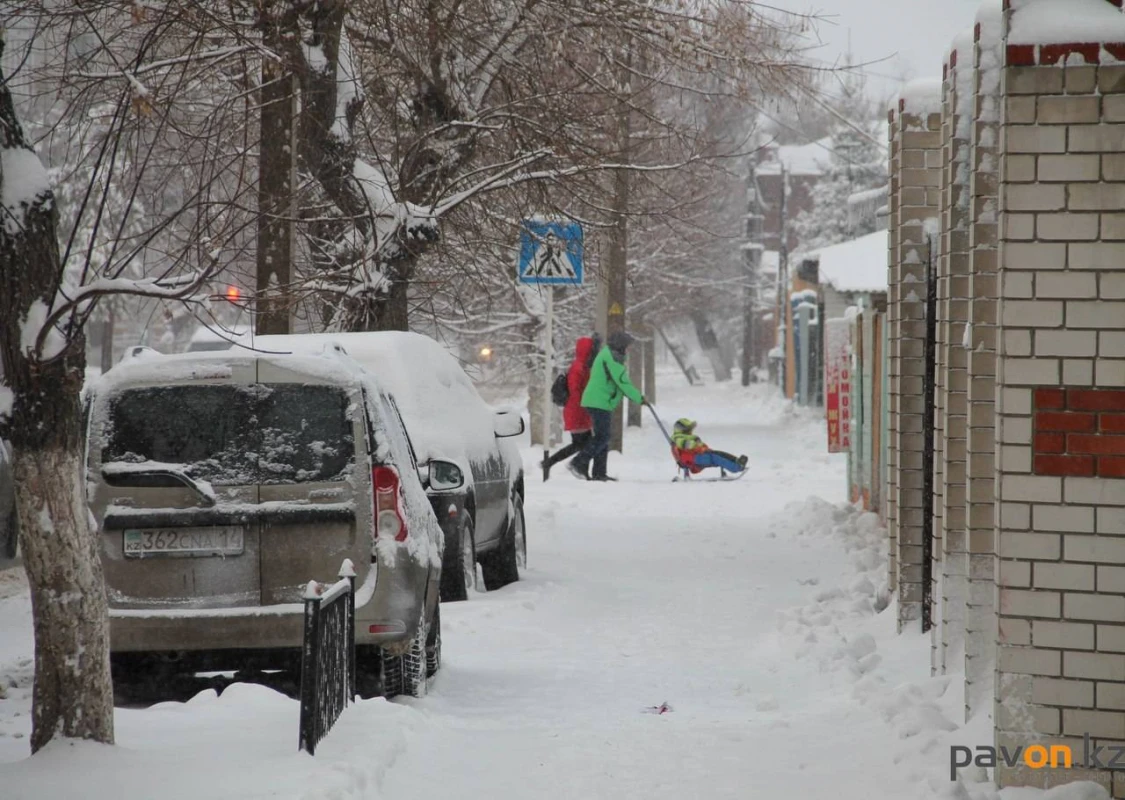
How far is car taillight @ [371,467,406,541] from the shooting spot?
673 centimetres

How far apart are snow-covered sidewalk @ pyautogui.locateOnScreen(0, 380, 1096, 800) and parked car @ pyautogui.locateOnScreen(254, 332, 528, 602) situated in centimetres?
36

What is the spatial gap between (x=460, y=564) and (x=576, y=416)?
10.9 meters

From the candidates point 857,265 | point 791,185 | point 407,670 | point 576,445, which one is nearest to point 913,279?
point 407,670

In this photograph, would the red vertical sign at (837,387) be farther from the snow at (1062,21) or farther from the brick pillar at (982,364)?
the snow at (1062,21)

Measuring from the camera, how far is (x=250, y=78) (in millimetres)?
11945

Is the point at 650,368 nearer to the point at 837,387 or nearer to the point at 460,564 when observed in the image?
the point at 837,387

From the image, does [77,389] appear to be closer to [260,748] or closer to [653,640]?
[260,748]

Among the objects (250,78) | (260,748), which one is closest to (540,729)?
(260,748)

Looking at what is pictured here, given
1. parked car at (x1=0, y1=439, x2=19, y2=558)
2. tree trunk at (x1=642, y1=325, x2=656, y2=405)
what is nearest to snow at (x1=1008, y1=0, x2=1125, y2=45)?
parked car at (x1=0, y1=439, x2=19, y2=558)

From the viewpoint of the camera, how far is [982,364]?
621 centimetres

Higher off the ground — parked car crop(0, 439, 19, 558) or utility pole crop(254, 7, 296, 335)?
utility pole crop(254, 7, 296, 335)

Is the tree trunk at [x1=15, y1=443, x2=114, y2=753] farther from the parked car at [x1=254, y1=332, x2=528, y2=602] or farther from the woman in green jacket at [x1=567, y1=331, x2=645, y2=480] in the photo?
the woman in green jacket at [x1=567, y1=331, x2=645, y2=480]

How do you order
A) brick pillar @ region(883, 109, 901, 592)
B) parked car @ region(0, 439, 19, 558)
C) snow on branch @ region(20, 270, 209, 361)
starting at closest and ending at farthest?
1. snow on branch @ region(20, 270, 209, 361)
2. brick pillar @ region(883, 109, 901, 592)
3. parked car @ region(0, 439, 19, 558)

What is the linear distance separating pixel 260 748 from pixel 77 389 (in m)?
1.54
